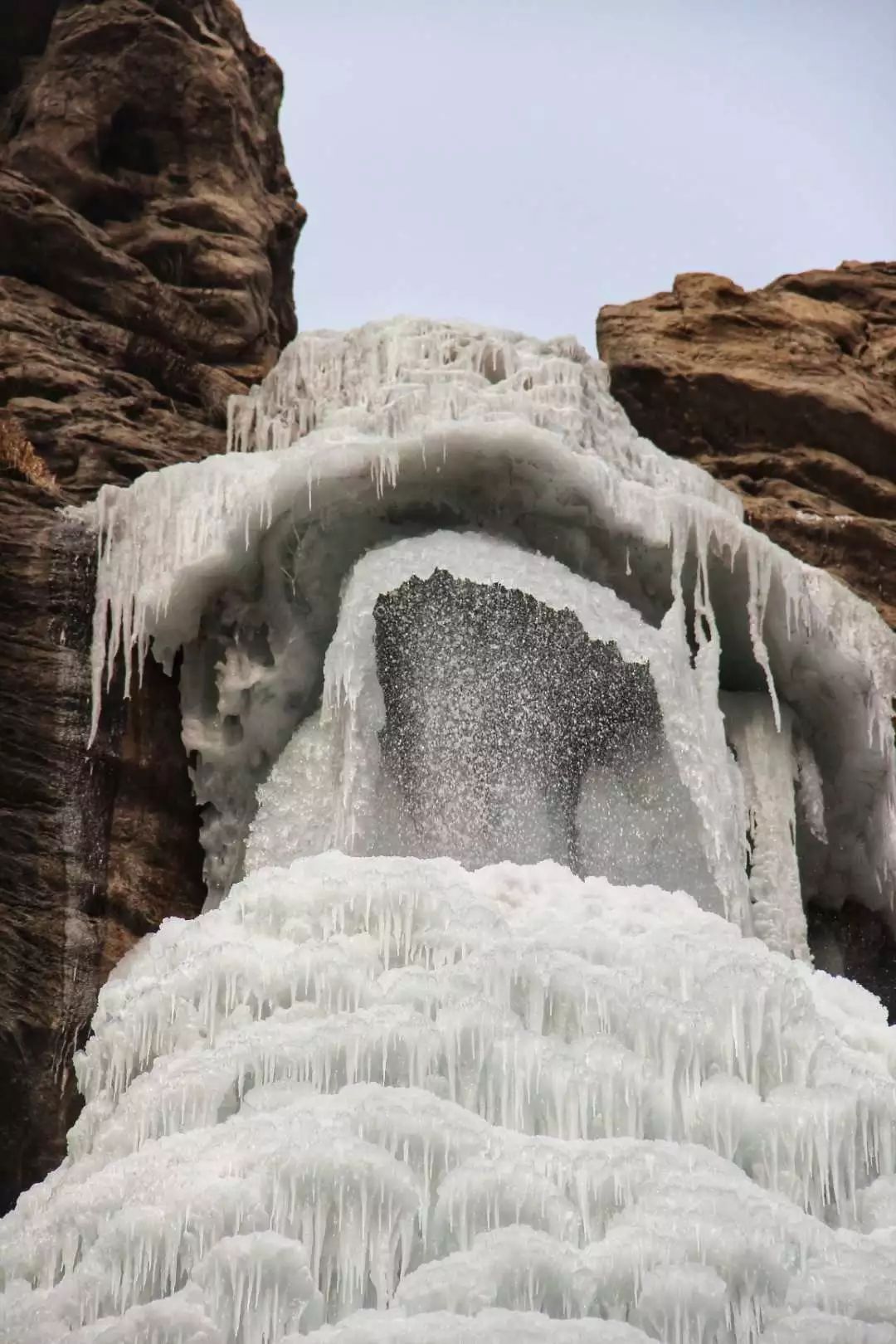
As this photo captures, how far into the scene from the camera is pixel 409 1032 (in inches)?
254

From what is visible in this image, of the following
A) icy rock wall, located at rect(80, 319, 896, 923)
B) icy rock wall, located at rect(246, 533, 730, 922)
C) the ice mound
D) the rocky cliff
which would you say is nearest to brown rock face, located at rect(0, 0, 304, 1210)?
icy rock wall, located at rect(80, 319, 896, 923)

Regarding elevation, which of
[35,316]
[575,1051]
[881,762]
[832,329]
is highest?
[832,329]

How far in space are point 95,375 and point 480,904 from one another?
530cm

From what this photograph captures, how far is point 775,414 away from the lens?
1262cm

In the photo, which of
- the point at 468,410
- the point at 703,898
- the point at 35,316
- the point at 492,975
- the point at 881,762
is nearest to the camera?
the point at 492,975

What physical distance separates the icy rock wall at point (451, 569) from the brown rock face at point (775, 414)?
5.74ft

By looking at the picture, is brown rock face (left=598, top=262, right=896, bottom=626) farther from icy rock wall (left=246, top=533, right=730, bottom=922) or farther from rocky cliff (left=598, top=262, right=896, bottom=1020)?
icy rock wall (left=246, top=533, right=730, bottom=922)

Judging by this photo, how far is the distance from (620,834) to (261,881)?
2383 millimetres

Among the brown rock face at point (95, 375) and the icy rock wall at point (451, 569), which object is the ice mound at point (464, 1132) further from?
the icy rock wall at point (451, 569)

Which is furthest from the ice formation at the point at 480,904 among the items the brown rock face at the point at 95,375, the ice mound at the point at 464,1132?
the brown rock face at the point at 95,375

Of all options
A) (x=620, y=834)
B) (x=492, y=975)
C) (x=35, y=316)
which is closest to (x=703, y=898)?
(x=620, y=834)

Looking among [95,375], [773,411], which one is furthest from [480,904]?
[773,411]

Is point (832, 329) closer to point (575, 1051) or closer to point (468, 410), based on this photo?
point (468, 410)

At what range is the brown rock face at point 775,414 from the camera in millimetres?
12219
